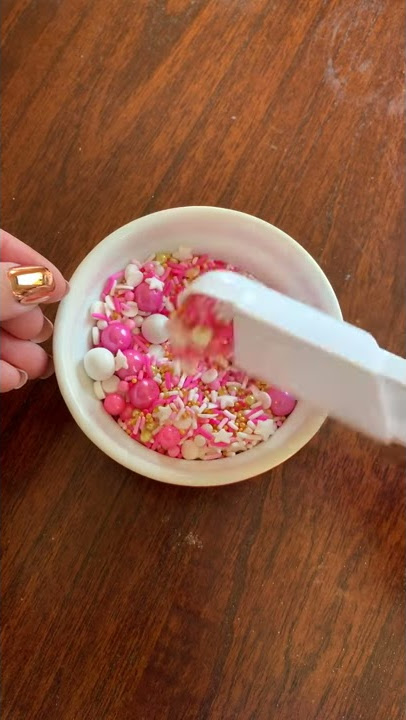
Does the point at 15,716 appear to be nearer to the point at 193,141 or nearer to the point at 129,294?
the point at 129,294

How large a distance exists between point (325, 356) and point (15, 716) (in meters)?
0.53

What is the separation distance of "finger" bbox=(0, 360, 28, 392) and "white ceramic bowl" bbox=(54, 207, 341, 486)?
0.04 meters

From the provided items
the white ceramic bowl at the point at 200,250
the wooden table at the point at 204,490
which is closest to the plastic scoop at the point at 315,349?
the white ceramic bowl at the point at 200,250

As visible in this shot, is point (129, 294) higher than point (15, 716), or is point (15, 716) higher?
point (129, 294)

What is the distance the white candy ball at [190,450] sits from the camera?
686 mm

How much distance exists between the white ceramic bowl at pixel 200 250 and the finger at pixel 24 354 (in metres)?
0.04

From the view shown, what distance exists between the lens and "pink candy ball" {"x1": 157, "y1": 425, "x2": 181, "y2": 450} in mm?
681

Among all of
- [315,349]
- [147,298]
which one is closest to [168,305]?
[147,298]

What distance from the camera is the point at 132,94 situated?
0.83 m

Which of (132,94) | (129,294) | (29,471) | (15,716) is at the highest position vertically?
(132,94)

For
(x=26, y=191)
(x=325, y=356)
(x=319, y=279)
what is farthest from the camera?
(x=26, y=191)

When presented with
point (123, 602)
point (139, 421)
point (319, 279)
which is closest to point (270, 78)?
point (319, 279)

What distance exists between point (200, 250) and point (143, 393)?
0.17m

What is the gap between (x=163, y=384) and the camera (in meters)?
0.71
